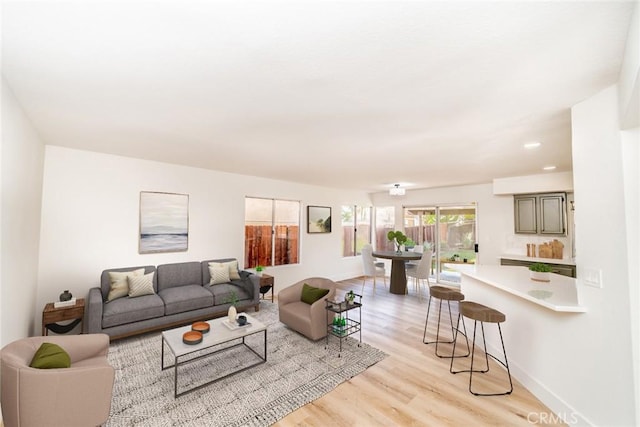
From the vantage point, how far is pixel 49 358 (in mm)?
1831

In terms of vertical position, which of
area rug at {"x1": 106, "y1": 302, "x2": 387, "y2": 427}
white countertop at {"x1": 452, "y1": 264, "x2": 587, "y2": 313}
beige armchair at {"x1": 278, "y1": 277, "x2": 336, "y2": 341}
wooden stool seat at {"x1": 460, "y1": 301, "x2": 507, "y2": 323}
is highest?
white countertop at {"x1": 452, "y1": 264, "x2": 587, "y2": 313}

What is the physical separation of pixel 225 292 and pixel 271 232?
6.03 feet

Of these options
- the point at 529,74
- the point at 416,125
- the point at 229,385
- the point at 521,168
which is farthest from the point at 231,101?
the point at 521,168

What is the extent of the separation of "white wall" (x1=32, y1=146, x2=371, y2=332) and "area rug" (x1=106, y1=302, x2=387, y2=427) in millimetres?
1244

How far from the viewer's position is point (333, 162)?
13.4 feet

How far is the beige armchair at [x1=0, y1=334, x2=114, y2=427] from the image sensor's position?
5.28 feet

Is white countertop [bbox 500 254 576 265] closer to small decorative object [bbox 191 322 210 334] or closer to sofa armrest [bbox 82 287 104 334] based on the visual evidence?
small decorative object [bbox 191 322 210 334]

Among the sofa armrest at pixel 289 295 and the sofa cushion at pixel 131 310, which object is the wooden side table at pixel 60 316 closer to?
the sofa cushion at pixel 131 310

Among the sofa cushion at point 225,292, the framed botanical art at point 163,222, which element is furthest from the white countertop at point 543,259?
the framed botanical art at point 163,222

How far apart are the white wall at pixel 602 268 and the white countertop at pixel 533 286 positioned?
0.17 metres

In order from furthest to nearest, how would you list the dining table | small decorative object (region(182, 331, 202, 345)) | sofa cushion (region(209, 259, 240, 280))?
the dining table → sofa cushion (region(209, 259, 240, 280)) → small decorative object (region(182, 331, 202, 345))

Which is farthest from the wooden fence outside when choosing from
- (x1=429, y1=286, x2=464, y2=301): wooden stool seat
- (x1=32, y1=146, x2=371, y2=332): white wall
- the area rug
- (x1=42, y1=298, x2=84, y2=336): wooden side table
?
(x1=429, y1=286, x2=464, y2=301): wooden stool seat

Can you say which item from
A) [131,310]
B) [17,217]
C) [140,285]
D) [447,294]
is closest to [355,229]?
[447,294]

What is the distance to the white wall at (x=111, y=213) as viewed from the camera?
11.4ft
